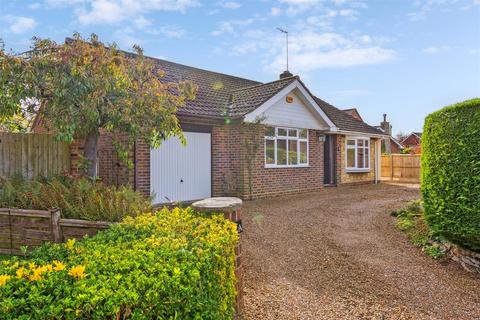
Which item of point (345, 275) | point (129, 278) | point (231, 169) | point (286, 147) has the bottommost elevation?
point (345, 275)

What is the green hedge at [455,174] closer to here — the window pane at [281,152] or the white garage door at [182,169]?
the white garage door at [182,169]

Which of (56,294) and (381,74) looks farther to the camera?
(381,74)

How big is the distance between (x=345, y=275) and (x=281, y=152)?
8226 millimetres

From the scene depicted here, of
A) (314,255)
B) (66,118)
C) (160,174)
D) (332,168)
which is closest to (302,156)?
(332,168)

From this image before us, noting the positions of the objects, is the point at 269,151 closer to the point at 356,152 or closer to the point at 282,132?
the point at 282,132

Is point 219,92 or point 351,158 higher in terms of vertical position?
point 219,92

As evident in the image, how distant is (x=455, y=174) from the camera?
557 centimetres

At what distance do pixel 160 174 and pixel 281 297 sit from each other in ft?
21.6

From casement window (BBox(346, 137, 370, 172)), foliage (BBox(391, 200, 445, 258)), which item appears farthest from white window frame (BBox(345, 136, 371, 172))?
foliage (BBox(391, 200, 445, 258))

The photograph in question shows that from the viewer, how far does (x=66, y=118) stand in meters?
6.19

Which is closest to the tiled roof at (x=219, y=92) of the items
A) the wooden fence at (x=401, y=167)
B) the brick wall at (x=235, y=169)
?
the brick wall at (x=235, y=169)

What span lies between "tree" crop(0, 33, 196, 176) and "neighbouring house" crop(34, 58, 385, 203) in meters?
2.18

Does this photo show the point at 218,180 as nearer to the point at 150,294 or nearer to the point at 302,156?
the point at 302,156

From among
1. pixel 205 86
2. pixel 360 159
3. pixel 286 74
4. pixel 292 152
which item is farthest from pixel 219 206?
pixel 360 159
